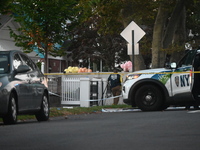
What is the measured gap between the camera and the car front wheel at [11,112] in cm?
1319

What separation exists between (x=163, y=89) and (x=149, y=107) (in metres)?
0.66

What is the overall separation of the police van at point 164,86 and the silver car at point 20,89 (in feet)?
15.2

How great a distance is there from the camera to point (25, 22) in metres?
21.8

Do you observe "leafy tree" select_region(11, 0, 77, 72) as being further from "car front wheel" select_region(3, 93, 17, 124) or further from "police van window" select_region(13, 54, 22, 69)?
"car front wheel" select_region(3, 93, 17, 124)

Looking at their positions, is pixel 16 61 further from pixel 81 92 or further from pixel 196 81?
pixel 81 92

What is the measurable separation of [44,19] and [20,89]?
775cm

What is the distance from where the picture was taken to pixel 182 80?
1938 centimetres

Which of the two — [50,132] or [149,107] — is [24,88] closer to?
[50,132]

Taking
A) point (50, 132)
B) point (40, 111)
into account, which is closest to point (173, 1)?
point (40, 111)

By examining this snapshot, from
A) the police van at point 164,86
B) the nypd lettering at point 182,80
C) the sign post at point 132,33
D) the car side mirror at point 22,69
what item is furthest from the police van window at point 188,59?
the car side mirror at point 22,69

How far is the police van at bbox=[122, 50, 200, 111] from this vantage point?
1925 cm


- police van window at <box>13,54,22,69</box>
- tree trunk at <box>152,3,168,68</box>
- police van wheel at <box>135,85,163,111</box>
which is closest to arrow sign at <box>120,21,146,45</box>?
police van wheel at <box>135,85,163,111</box>

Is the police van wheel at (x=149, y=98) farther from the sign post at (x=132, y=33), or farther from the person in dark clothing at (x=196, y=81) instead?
the sign post at (x=132, y=33)

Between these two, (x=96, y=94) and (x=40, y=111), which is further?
(x=96, y=94)
